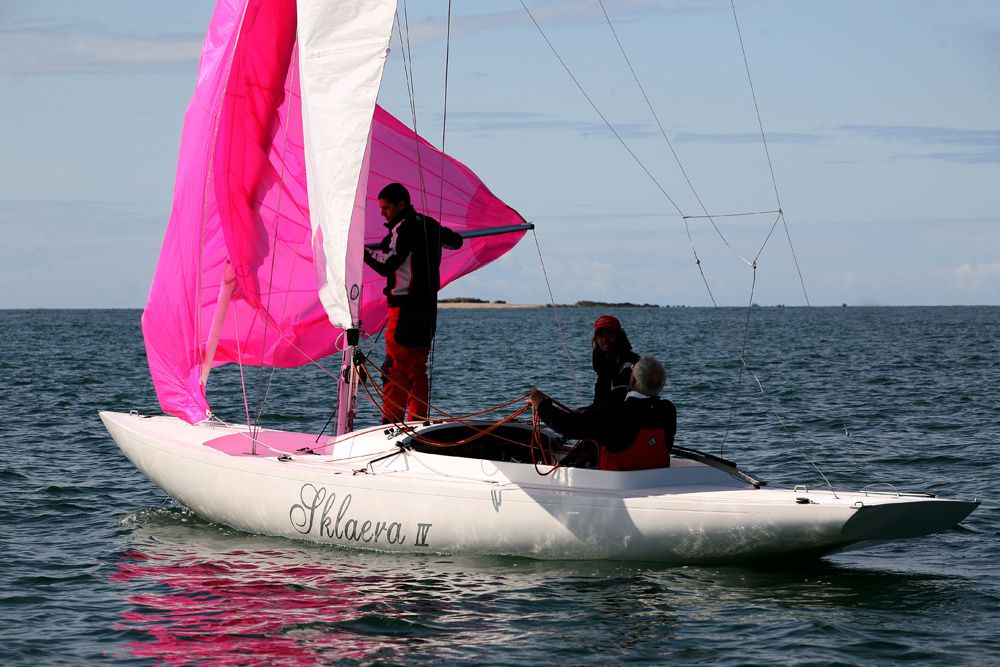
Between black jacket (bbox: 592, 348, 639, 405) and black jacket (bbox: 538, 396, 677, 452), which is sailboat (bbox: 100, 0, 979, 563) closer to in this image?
black jacket (bbox: 538, 396, 677, 452)

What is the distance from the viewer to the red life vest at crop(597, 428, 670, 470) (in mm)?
8305

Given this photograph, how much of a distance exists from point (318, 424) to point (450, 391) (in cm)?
577

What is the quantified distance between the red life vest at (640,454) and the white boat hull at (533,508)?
0.09 m

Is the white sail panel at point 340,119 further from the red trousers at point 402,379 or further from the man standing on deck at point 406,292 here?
the red trousers at point 402,379

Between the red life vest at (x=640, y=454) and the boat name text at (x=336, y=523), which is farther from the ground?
the red life vest at (x=640, y=454)

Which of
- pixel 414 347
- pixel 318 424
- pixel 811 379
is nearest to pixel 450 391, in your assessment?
pixel 318 424

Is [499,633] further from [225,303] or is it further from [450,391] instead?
[450,391]

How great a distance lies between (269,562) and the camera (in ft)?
28.6

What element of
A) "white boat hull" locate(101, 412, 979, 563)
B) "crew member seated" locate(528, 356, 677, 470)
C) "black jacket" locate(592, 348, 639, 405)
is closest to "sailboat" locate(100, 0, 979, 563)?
"white boat hull" locate(101, 412, 979, 563)

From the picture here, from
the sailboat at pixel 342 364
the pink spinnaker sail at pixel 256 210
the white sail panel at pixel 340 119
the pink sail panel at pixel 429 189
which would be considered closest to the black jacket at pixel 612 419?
the sailboat at pixel 342 364

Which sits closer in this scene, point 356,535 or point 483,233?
point 356,535

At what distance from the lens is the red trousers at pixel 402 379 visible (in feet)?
30.7

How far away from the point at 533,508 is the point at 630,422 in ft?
2.90

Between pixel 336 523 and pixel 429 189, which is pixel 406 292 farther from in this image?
pixel 429 189
